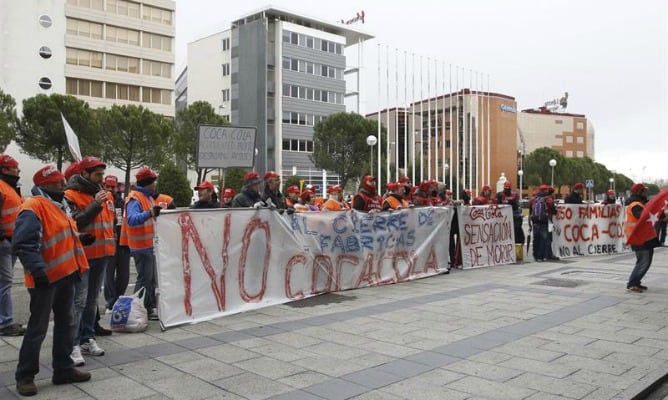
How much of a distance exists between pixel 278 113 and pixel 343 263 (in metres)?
62.9

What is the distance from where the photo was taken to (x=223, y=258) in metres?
7.52

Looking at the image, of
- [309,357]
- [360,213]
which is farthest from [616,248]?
[309,357]

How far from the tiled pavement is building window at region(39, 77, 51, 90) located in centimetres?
5595

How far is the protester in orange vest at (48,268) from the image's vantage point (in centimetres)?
444

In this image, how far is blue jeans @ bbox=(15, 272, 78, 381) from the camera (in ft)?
14.9

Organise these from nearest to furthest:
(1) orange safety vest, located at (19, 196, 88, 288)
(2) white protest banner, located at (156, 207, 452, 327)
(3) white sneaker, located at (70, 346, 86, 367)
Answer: (1) orange safety vest, located at (19, 196, 88, 288)
(3) white sneaker, located at (70, 346, 86, 367)
(2) white protest banner, located at (156, 207, 452, 327)

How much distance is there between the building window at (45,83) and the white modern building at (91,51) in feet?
0.28

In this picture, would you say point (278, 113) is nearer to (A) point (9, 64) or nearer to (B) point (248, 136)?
(A) point (9, 64)

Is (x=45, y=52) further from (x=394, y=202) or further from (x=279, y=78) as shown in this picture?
(x=394, y=202)

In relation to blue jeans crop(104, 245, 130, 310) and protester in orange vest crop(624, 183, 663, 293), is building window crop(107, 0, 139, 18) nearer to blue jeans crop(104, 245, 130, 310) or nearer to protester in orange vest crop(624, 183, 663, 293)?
blue jeans crop(104, 245, 130, 310)

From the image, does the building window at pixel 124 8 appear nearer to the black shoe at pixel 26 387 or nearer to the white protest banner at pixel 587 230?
the white protest banner at pixel 587 230

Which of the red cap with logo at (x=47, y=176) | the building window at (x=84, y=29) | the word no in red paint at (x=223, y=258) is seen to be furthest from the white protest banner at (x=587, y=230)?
the building window at (x=84, y=29)

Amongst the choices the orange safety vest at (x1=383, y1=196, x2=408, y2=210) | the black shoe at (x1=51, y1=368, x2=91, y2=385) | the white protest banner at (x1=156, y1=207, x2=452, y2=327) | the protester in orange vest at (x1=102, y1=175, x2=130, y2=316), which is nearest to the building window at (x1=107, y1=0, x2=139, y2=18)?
the orange safety vest at (x1=383, y1=196, x2=408, y2=210)

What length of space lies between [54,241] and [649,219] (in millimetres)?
8541
